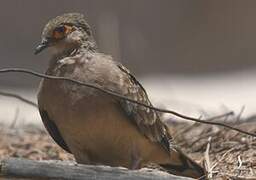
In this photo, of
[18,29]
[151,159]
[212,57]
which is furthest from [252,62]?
[151,159]

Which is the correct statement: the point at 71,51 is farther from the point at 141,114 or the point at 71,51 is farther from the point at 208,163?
the point at 208,163

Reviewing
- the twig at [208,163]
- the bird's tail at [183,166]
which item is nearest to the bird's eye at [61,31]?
the bird's tail at [183,166]

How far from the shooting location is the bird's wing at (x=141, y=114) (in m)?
4.01

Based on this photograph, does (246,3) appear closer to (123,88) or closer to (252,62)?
(252,62)

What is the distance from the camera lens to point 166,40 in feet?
29.0

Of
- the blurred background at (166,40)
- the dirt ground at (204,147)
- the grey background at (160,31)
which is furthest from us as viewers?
the grey background at (160,31)

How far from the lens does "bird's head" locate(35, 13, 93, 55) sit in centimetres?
416

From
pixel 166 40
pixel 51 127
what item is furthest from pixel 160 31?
pixel 51 127

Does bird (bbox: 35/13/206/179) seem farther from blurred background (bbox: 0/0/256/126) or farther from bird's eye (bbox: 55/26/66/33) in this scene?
blurred background (bbox: 0/0/256/126)

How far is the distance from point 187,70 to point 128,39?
2.23 ft

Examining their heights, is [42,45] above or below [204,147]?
above

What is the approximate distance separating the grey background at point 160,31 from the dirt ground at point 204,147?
2.38m

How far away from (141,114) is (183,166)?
0.48 metres

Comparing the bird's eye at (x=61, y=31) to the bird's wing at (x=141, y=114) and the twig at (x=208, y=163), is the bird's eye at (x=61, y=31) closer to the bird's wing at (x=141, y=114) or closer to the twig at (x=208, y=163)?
the bird's wing at (x=141, y=114)
